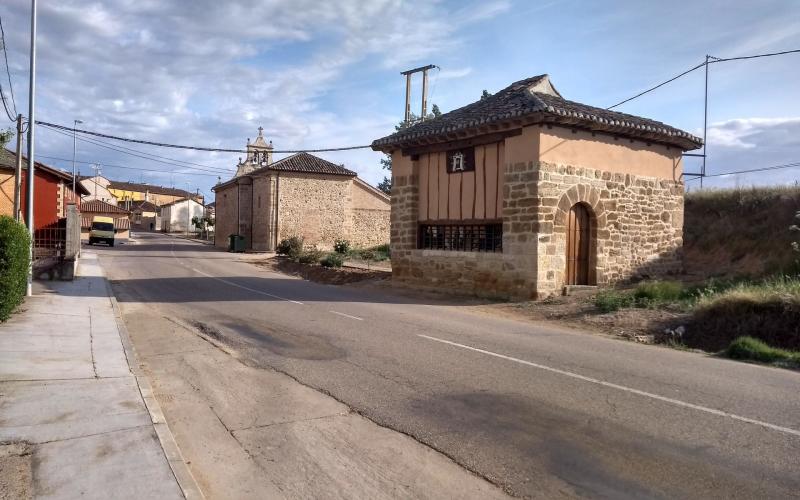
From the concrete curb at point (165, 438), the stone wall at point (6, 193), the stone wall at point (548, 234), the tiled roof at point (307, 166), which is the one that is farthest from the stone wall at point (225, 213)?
the concrete curb at point (165, 438)

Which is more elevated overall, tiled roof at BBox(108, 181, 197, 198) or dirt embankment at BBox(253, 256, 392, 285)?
tiled roof at BBox(108, 181, 197, 198)

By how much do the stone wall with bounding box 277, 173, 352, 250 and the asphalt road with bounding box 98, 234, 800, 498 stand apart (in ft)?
101

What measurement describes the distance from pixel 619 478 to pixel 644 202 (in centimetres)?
1479

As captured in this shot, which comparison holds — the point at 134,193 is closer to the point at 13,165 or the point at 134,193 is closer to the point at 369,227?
the point at 369,227

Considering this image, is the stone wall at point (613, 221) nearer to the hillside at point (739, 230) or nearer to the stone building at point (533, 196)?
the stone building at point (533, 196)

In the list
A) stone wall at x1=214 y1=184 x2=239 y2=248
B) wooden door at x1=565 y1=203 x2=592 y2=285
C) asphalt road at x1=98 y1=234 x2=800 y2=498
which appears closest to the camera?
→ asphalt road at x1=98 y1=234 x2=800 y2=498

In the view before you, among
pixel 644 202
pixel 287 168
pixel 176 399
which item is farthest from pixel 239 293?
pixel 287 168

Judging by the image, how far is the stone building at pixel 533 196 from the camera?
15258mm

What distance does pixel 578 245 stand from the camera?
1659 centimetres

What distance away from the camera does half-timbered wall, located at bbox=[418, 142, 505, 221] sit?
16375 millimetres

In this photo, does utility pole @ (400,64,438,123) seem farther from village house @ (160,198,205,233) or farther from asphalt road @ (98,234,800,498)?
village house @ (160,198,205,233)

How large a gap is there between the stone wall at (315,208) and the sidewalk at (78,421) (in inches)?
1290

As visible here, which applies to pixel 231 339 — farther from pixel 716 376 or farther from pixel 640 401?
pixel 716 376

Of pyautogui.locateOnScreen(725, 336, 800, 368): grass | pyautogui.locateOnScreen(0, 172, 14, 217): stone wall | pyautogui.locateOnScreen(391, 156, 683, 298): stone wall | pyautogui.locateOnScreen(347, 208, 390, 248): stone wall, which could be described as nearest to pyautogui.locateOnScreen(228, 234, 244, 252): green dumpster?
pyautogui.locateOnScreen(347, 208, 390, 248): stone wall
